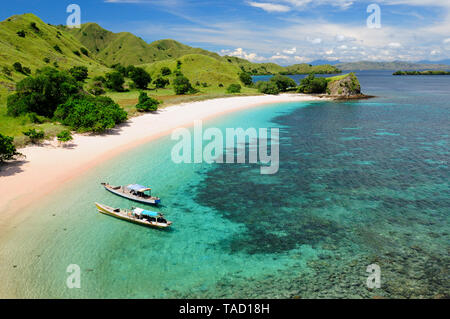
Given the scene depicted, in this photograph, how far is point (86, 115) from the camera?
50719 millimetres

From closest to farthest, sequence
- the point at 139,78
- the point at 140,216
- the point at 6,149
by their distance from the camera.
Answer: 1. the point at 140,216
2. the point at 6,149
3. the point at 139,78

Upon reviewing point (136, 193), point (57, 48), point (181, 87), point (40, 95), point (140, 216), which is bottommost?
point (140, 216)

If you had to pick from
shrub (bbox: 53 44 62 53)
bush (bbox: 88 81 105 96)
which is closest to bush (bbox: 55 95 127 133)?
bush (bbox: 88 81 105 96)

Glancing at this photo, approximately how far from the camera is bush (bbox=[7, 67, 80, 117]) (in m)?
53.8

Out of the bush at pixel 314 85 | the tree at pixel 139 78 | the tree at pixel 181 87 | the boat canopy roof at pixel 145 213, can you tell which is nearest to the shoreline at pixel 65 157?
the boat canopy roof at pixel 145 213

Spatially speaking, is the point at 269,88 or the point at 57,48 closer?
the point at 269,88

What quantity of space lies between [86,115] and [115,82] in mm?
69817

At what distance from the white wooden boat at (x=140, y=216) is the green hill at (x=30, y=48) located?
2592 inches

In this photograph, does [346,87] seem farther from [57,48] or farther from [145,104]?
[57,48]

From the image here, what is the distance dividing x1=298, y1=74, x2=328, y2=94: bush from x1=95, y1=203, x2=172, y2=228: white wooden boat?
446 feet

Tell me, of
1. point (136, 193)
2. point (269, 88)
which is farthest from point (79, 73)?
point (136, 193)

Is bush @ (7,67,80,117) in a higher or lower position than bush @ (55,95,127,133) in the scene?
higher

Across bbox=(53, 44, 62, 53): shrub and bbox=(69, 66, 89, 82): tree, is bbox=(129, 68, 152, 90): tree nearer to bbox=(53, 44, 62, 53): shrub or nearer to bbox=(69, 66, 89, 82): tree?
bbox=(69, 66, 89, 82): tree
